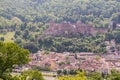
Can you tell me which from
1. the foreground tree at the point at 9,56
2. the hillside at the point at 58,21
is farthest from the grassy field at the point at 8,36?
the foreground tree at the point at 9,56

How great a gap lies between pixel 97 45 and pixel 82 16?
3600cm

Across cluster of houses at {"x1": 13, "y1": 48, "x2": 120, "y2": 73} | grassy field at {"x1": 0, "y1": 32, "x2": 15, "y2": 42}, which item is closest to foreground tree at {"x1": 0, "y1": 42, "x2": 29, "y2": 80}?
cluster of houses at {"x1": 13, "y1": 48, "x2": 120, "y2": 73}

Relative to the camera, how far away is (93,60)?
250 feet

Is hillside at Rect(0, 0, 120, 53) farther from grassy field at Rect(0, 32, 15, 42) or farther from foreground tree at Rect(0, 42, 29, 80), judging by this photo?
foreground tree at Rect(0, 42, 29, 80)

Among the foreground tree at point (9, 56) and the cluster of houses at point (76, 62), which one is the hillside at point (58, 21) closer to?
the cluster of houses at point (76, 62)

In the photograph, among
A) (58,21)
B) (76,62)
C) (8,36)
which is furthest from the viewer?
(58,21)

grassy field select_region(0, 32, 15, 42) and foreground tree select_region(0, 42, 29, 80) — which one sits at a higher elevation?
foreground tree select_region(0, 42, 29, 80)

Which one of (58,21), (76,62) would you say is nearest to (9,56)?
(76,62)

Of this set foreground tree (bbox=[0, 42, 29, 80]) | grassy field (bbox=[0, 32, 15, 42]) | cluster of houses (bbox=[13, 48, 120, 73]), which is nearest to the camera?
foreground tree (bbox=[0, 42, 29, 80])

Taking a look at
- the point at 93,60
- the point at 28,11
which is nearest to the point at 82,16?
the point at 28,11

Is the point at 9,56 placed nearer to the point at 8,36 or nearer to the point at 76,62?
the point at 76,62

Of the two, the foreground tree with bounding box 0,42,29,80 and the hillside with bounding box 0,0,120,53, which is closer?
the foreground tree with bounding box 0,42,29,80

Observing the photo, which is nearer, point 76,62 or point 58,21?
point 76,62

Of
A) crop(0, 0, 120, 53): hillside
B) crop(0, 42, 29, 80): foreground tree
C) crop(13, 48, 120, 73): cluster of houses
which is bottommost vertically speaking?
crop(0, 0, 120, 53): hillside
